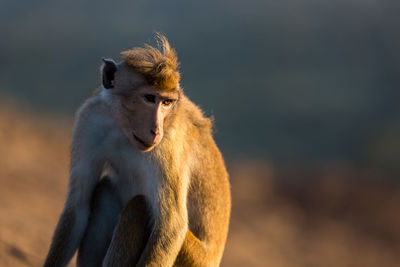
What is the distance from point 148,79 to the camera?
146 inches

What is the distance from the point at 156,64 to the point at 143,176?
833mm

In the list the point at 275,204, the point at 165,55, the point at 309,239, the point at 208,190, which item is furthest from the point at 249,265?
the point at 165,55

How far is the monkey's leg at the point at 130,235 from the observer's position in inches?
147

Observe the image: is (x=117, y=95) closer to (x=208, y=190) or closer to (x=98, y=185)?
(x=98, y=185)

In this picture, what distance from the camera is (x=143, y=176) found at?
3934 mm

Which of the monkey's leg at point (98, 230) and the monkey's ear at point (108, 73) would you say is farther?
the monkey's leg at point (98, 230)

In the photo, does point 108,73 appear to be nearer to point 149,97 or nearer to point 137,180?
point 149,97

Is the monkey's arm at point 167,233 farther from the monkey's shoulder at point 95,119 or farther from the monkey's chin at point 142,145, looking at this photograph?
the monkey's shoulder at point 95,119

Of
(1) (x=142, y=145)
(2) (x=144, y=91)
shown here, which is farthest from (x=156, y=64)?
(1) (x=142, y=145)

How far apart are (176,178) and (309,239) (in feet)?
30.6

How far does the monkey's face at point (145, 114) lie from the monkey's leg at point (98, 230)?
2.31 ft

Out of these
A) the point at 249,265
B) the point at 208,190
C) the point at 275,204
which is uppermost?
the point at 275,204

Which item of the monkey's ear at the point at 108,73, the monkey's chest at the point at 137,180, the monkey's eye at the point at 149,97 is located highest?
the monkey's ear at the point at 108,73

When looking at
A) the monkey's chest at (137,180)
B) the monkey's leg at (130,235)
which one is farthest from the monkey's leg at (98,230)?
the monkey's leg at (130,235)
